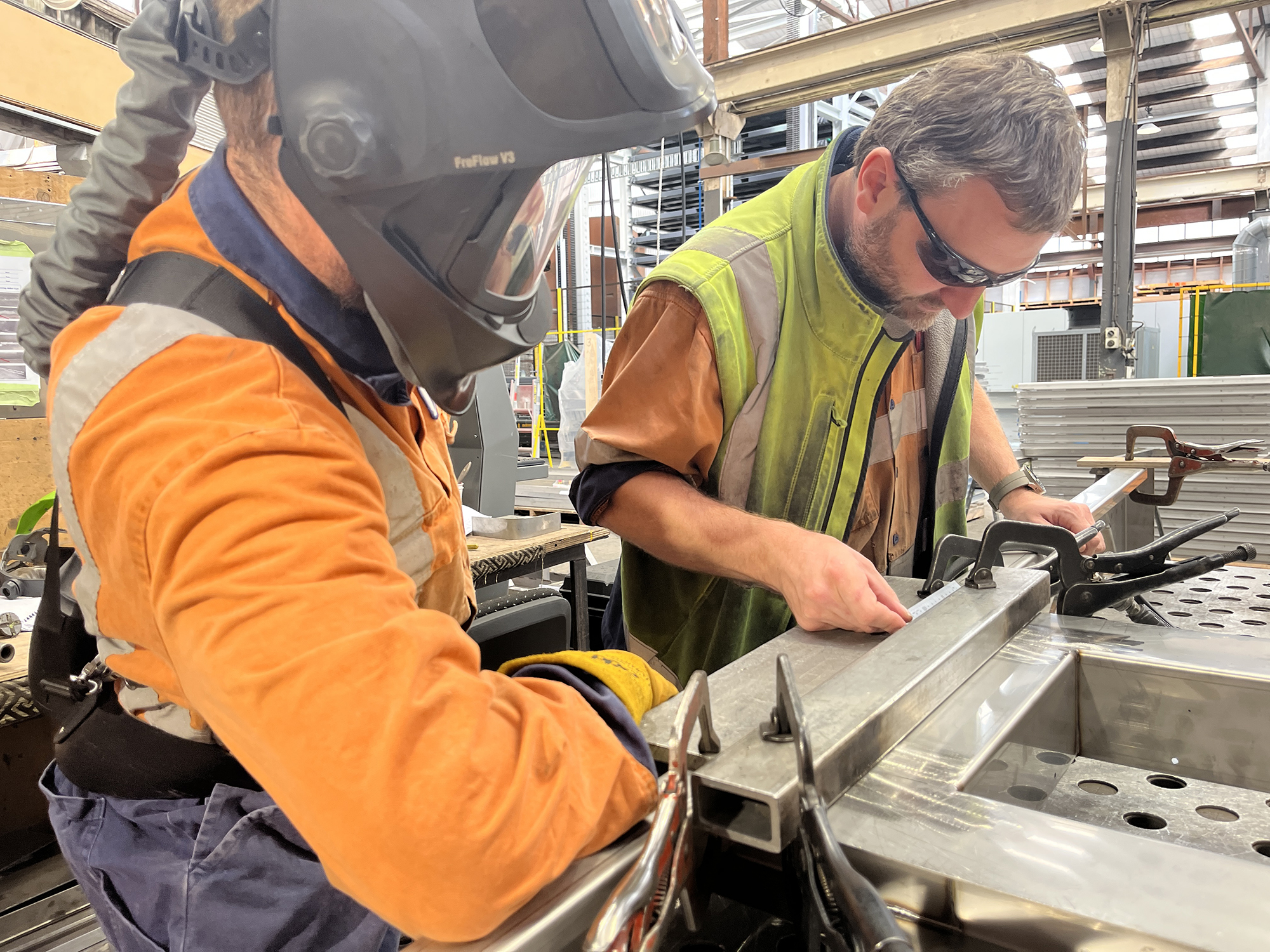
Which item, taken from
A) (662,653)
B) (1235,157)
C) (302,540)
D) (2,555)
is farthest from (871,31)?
(1235,157)

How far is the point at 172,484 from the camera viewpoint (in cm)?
49

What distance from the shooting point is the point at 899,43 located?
4.39 meters

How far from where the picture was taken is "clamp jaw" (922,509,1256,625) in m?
1.08

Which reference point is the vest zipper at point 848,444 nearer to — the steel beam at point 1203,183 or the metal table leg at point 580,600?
the metal table leg at point 580,600

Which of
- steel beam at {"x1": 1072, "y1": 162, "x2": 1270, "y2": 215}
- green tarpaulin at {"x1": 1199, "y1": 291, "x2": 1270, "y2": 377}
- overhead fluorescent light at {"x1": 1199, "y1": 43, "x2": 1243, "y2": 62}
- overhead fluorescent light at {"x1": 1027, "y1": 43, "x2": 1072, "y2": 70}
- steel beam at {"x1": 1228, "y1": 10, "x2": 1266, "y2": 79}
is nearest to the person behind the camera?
green tarpaulin at {"x1": 1199, "y1": 291, "x2": 1270, "y2": 377}

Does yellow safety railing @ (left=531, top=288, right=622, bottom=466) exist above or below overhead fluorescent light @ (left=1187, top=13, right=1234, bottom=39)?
Answer: below

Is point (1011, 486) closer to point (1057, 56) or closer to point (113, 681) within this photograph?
point (113, 681)

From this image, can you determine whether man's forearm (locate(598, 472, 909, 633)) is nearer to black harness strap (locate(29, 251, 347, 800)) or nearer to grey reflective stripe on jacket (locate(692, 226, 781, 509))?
grey reflective stripe on jacket (locate(692, 226, 781, 509))

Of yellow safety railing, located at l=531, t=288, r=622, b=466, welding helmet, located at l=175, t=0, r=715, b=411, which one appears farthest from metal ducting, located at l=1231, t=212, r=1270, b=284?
welding helmet, located at l=175, t=0, r=715, b=411

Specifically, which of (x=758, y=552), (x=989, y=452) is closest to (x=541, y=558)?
(x=989, y=452)

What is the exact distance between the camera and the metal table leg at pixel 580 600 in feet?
9.59

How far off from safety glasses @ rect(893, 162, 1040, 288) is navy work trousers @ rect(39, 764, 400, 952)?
1.17 metres

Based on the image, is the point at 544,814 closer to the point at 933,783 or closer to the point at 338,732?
the point at 338,732

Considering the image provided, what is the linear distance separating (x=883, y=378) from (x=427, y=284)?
3.35ft
